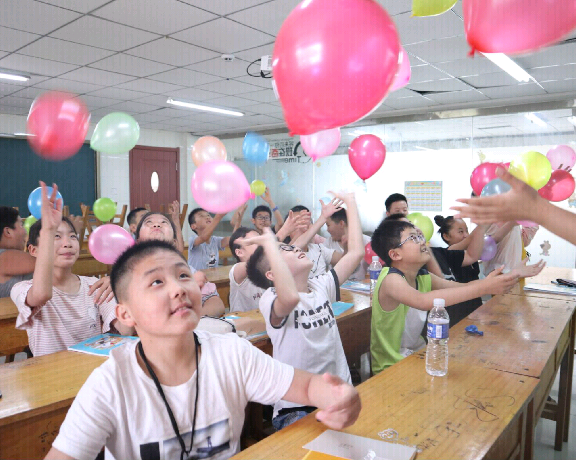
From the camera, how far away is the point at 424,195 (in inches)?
274

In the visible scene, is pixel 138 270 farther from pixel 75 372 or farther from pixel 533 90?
pixel 533 90

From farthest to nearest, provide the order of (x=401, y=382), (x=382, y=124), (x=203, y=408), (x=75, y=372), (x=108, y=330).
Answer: (x=382, y=124) → (x=108, y=330) → (x=75, y=372) → (x=401, y=382) → (x=203, y=408)

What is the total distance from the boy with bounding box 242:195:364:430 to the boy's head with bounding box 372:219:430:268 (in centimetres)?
38

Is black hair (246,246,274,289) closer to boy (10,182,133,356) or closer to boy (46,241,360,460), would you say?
boy (10,182,133,356)

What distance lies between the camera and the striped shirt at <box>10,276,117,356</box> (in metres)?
2.00

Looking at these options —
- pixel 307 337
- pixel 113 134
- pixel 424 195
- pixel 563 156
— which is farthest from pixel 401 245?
pixel 424 195

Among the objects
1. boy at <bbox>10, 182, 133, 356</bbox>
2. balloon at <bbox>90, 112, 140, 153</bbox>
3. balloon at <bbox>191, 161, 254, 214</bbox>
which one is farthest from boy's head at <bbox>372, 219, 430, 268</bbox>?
balloon at <bbox>90, 112, 140, 153</bbox>

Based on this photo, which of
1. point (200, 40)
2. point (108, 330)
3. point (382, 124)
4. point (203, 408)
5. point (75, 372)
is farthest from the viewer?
point (382, 124)

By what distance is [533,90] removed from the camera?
561 cm

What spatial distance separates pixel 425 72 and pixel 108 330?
14.1 ft

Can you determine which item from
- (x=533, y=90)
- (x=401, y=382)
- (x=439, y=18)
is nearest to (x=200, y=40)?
(x=439, y=18)

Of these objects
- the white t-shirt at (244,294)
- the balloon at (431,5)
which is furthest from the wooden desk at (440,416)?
the white t-shirt at (244,294)

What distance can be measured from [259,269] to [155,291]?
3.04ft

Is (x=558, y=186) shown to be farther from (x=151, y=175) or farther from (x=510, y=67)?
(x=151, y=175)
